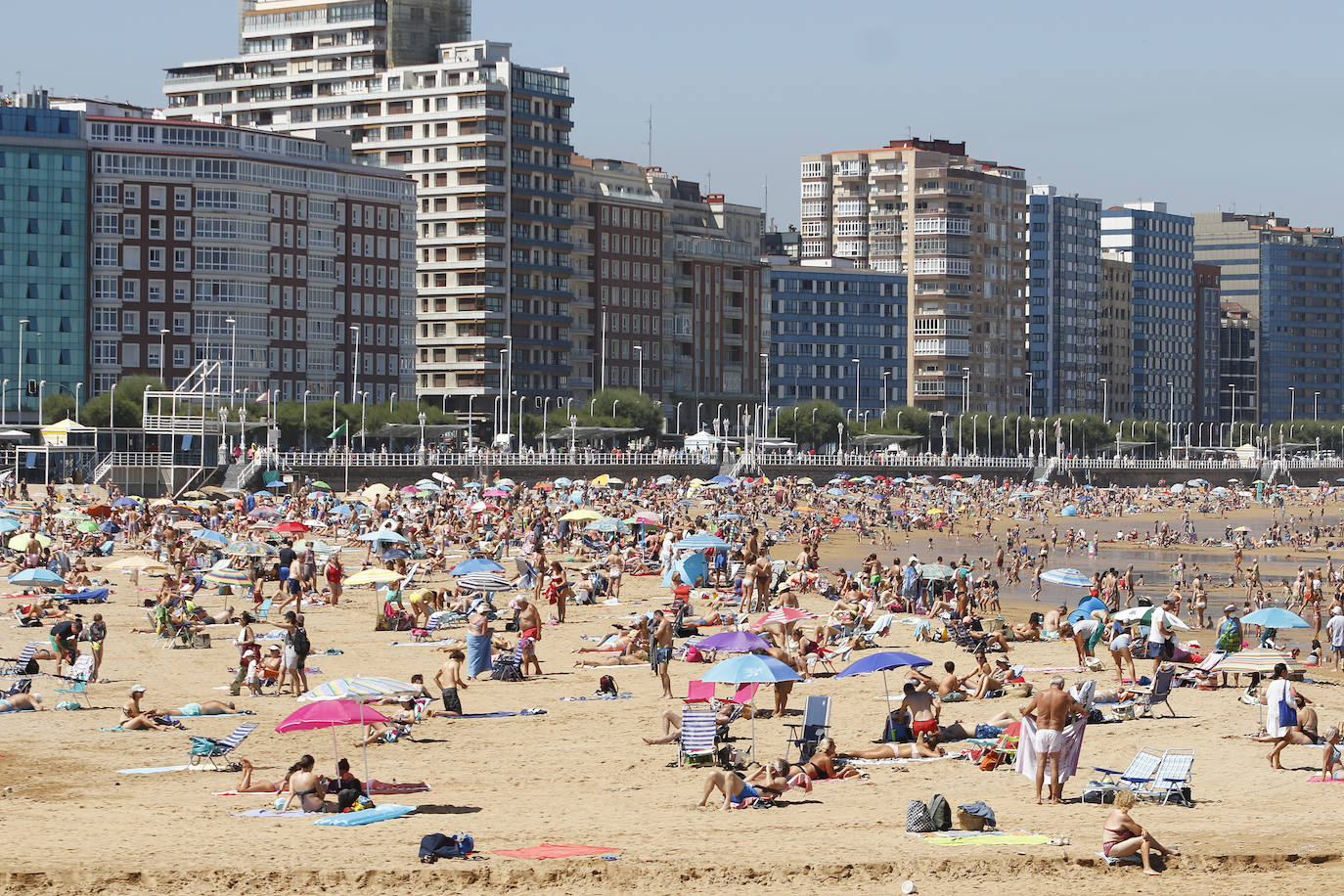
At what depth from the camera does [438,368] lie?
12531 centimetres

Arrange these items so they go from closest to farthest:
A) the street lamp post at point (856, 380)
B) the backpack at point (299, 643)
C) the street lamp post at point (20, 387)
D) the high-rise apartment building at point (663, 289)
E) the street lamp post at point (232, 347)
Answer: the backpack at point (299, 643), the street lamp post at point (20, 387), the street lamp post at point (232, 347), the high-rise apartment building at point (663, 289), the street lamp post at point (856, 380)

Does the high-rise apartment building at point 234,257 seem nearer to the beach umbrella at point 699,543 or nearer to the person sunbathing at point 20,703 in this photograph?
the beach umbrella at point 699,543

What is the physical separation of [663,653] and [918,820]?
9880 mm

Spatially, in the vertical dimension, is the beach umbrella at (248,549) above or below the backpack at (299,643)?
below

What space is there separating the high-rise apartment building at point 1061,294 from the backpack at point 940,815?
165197mm

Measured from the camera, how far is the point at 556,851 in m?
16.7

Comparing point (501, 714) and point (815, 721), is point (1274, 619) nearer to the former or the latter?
point (815, 721)

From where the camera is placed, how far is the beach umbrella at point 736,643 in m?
25.3

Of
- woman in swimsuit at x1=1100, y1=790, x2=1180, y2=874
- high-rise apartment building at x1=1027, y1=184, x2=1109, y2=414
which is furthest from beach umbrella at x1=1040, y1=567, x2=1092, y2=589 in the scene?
high-rise apartment building at x1=1027, y1=184, x2=1109, y2=414

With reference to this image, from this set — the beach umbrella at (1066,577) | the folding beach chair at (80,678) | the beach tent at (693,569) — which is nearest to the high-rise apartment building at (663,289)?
the beach tent at (693,569)

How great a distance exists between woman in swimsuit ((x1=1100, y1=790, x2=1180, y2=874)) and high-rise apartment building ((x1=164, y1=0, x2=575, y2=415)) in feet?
347

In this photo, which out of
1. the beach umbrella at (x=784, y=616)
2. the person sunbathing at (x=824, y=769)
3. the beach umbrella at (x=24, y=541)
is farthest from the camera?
the beach umbrella at (x=24, y=541)

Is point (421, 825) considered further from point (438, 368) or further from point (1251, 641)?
point (438, 368)

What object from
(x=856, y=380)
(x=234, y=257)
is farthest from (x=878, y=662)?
(x=856, y=380)
